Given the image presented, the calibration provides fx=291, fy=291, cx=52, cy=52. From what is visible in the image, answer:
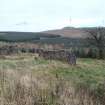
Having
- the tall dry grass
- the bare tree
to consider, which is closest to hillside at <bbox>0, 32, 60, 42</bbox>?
the bare tree

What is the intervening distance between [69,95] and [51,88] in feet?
2.75

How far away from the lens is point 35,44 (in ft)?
109

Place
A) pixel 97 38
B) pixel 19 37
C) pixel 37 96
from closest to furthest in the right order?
pixel 37 96 → pixel 97 38 → pixel 19 37

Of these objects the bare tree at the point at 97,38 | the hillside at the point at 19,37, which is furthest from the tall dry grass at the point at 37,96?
the hillside at the point at 19,37

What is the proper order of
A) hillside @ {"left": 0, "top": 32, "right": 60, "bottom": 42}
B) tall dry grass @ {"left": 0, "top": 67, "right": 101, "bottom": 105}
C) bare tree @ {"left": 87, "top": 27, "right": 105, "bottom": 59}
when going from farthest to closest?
hillside @ {"left": 0, "top": 32, "right": 60, "bottom": 42} → bare tree @ {"left": 87, "top": 27, "right": 105, "bottom": 59} → tall dry grass @ {"left": 0, "top": 67, "right": 101, "bottom": 105}

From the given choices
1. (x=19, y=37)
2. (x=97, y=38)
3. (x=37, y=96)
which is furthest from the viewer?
(x=19, y=37)

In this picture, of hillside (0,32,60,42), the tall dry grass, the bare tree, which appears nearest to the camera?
the tall dry grass

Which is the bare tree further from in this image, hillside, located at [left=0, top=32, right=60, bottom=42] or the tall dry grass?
the tall dry grass

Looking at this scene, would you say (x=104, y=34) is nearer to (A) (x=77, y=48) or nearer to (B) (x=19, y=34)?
(A) (x=77, y=48)

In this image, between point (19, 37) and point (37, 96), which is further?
point (19, 37)

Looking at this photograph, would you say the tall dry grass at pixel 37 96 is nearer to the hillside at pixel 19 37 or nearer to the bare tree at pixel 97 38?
the bare tree at pixel 97 38

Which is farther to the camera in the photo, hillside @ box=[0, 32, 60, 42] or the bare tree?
hillside @ box=[0, 32, 60, 42]

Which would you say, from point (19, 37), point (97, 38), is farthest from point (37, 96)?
point (19, 37)

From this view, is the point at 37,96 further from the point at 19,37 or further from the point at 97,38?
the point at 19,37
